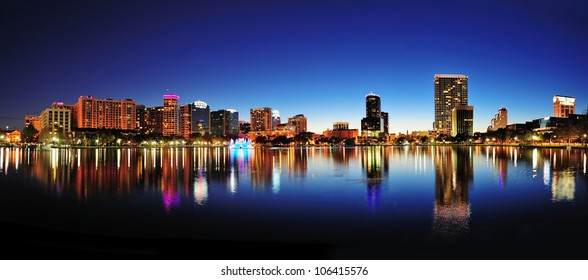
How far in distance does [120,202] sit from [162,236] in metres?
7.83

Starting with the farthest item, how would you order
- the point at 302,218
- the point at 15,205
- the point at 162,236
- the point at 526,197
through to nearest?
the point at 526,197 < the point at 15,205 < the point at 302,218 < the point at 162,236

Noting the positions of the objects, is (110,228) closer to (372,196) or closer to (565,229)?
(372,196)

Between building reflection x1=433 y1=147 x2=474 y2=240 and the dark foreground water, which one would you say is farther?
building reflection x1=433 y1=147 x2=474 y2=240

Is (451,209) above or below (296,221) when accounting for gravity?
above

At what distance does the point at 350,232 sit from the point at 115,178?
2300cm

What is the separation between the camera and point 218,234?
13.5m

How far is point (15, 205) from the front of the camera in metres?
18.8

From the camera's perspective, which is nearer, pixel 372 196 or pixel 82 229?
pixel 82 229

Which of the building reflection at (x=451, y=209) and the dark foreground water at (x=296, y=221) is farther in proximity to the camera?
the building reflection at (x=451, y=209)

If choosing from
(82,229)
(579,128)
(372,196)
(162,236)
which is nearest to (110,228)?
(82,229)

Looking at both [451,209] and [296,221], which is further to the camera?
[451,209]

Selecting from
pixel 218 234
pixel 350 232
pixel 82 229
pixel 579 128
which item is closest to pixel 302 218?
pixel 350 232
